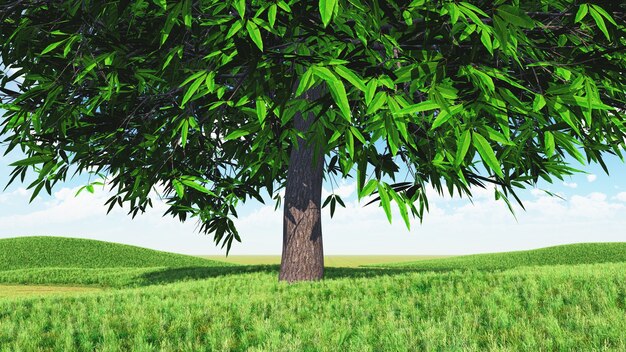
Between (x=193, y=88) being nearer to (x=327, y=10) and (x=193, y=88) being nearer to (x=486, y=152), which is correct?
(x=327, y=10)

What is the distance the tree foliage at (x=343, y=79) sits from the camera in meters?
6.16

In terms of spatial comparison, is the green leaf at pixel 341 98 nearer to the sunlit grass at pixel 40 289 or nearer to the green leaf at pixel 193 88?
the green leaf at pixel 193 88

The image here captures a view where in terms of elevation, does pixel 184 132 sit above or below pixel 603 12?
below

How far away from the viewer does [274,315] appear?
296 inches

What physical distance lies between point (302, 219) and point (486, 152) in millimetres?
6673

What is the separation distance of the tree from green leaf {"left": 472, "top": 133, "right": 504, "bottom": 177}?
2 centimetres

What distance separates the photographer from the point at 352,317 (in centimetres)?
723

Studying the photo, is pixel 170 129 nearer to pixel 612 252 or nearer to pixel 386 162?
pixel 386 162

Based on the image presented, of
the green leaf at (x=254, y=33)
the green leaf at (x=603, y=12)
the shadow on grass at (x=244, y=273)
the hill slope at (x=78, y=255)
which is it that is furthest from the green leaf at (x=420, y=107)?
the hill slope at (x=78, y=255)

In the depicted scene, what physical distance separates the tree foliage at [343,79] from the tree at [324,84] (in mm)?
34

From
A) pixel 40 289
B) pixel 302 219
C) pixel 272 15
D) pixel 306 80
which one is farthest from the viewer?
pixel 40 289

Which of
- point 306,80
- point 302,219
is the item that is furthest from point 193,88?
point 302,219

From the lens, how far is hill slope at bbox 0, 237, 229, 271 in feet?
98.7

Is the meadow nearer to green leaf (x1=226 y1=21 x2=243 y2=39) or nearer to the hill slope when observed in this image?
green leaf (x1=226 y1=21 x2=243 y2=39)
